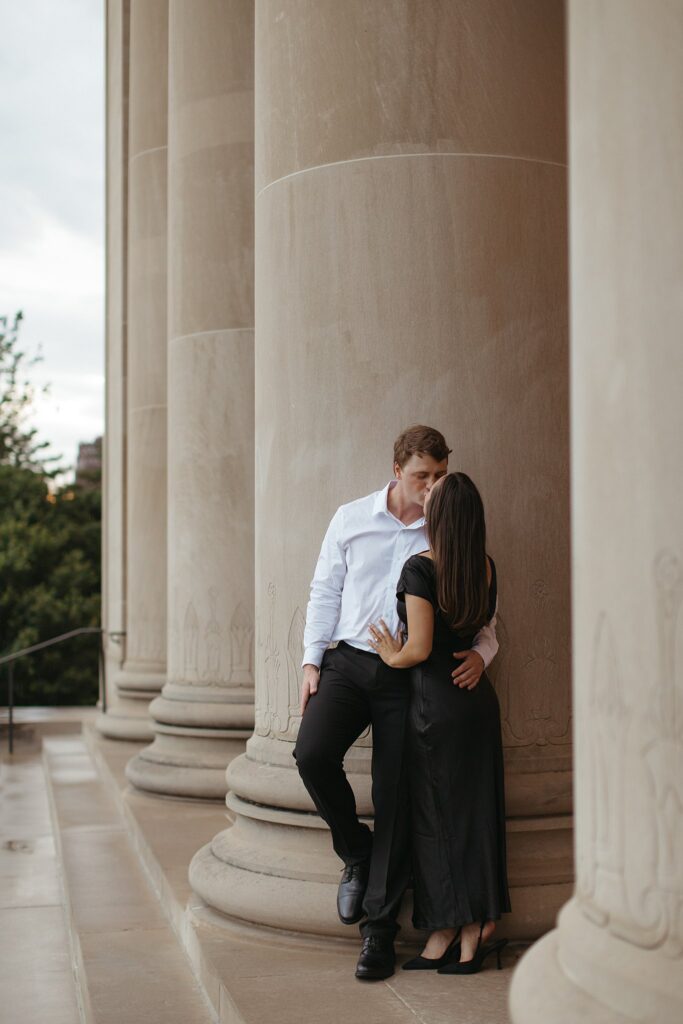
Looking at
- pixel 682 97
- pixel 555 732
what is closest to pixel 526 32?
pixel 555 732

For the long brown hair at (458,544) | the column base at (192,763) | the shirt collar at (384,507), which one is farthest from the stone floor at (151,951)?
the shirt collar at (384,507)

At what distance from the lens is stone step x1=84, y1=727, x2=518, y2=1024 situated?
805 cm

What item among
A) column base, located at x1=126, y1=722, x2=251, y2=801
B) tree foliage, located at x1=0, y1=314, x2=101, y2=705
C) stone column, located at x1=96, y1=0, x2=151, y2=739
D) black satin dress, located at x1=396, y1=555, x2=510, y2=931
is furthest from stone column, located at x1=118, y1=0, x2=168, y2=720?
tree foliage, located at x1=0, y1=314, x2=101, y2=705

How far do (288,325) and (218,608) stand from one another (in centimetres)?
744

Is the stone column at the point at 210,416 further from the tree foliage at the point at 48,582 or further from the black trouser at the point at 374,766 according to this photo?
the tree foliage at the point at 48,582

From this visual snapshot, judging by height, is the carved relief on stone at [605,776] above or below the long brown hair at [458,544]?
below

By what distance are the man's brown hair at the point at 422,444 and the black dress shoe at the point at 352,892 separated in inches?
121

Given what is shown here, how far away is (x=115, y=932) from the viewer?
11703 millimetres

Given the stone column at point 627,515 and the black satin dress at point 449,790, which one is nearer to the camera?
the stone column at point 627,515

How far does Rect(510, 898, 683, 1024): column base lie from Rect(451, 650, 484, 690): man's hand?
4.06m

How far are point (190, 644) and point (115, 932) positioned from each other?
608cm

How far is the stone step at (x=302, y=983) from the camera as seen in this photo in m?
8.05

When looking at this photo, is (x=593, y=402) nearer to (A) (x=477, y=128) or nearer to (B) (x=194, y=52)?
(A) (x=477, y=128)

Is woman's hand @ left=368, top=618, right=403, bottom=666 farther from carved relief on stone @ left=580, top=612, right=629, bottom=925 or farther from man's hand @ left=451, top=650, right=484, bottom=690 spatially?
carved relief on stone @ left=580, top=612, right=629, bottom=925
